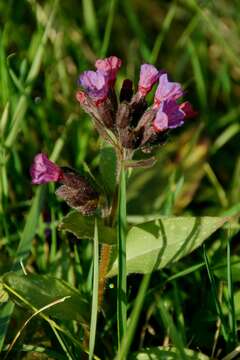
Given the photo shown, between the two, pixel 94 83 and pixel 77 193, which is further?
pixel 77 193

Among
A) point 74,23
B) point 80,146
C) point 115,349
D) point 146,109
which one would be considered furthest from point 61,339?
point 74,23

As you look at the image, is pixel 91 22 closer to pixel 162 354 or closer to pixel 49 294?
pixel 49 294

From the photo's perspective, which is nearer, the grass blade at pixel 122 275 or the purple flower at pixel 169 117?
the grass blade at pixel 122 275

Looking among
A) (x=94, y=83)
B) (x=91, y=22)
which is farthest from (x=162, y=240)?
(x=91, y=22)

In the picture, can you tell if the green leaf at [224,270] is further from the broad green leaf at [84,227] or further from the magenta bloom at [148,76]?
the magenta bloom at [148,76]

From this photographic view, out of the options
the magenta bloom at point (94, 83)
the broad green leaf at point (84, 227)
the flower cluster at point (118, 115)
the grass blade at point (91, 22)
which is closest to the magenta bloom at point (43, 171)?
the flower cluster at point (118, 115)

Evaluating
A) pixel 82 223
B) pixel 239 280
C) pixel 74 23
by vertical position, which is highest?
pixel 74 23

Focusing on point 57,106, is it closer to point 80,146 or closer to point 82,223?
point 80,146
